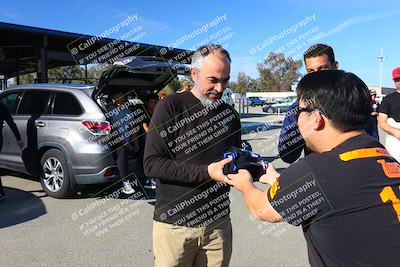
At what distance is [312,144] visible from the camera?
1.71 m

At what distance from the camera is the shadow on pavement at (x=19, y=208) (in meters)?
5.67

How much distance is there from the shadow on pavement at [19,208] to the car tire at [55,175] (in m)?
0.24

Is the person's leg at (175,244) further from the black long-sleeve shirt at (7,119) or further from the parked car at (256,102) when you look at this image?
the parked car at (256,102)

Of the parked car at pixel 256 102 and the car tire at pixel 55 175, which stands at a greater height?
the car tire at pixel 55 175

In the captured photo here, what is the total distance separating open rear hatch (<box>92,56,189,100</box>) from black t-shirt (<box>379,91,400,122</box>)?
300 cm

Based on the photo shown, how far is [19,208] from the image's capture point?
620cm

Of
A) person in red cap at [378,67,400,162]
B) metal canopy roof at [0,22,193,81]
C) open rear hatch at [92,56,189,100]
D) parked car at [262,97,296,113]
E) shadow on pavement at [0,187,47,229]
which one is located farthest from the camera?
parked car at [262,97,296,113]

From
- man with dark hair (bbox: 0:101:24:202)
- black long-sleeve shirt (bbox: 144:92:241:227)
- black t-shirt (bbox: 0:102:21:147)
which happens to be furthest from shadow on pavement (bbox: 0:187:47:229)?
black long-sleeve shirt (bbox: 144:92:241:227)

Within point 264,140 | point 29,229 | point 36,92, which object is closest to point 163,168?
point 29,229

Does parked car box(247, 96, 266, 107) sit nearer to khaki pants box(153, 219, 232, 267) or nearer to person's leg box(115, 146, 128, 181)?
person's leg box(115, 146, 128, 181)

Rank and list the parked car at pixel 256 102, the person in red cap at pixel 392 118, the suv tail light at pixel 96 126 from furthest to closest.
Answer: the parked car at pixel 256 102, the suv tail light at pixel 96 126, the person in red cap at pixel 392 118

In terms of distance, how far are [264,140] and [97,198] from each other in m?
10.0

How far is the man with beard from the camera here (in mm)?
2443

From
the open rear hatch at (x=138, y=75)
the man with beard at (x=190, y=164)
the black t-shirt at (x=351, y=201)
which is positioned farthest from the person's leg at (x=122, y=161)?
the black t-shirt at (x=351, y=201)
